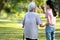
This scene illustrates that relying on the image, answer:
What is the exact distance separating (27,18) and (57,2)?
38.2 meters

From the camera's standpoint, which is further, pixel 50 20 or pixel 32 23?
pixel 50 20

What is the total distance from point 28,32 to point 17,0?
45.2ft

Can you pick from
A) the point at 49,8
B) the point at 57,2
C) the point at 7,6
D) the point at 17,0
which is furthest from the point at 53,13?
the point at 57,2

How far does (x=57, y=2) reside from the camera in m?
44.9

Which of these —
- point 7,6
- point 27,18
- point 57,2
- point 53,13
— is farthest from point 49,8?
point 57,2

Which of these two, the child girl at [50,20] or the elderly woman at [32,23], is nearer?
the elderly woman at [32,23]

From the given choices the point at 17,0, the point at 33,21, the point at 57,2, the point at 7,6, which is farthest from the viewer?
the point at 57,2

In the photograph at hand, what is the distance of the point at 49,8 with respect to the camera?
356 inches

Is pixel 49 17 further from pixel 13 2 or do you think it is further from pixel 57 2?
pixel 57 2

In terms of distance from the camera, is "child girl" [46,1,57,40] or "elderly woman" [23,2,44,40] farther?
"child girl" [46,1,57,40]

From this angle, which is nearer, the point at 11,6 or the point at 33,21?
the point at 33,21

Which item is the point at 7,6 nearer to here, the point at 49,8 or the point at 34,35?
the point at 49,8

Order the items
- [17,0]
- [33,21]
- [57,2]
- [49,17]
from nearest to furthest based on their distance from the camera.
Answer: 1. [33,21]
2. [49,17]
3. [17,0]
4. [57,2]

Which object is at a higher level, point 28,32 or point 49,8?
point 49,8
